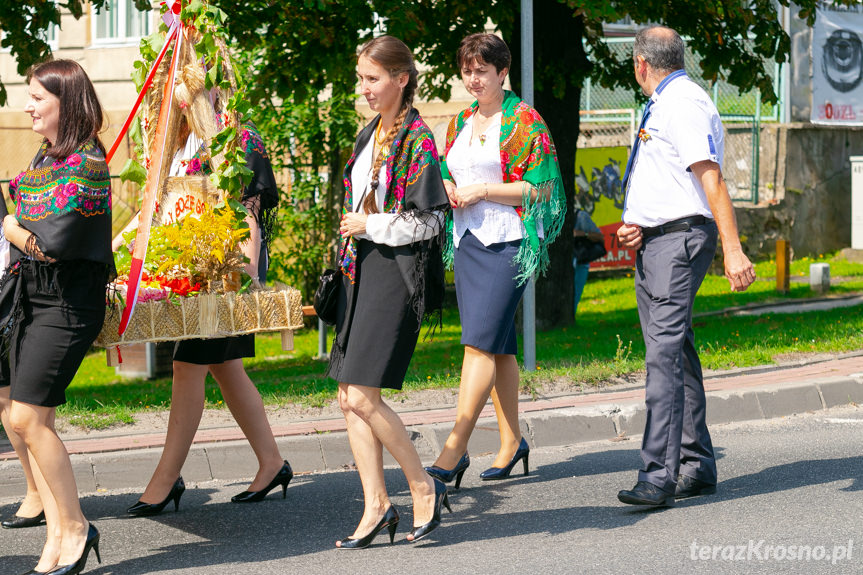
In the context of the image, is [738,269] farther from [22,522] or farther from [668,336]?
[22,522]

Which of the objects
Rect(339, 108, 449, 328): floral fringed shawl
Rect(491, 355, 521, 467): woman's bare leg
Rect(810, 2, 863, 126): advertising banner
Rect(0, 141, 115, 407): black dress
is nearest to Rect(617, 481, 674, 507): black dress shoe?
Rect(491, 355, 521, 467): woman's bare leg

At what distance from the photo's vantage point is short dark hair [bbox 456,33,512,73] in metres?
5.62

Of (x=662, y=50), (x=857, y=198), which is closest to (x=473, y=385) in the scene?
(x=662, y=50)

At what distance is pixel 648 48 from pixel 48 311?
111 inches

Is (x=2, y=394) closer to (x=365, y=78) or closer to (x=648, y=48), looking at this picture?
(x=365, y=78)

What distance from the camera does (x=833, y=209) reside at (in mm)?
19250

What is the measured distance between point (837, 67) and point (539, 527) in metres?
15.9

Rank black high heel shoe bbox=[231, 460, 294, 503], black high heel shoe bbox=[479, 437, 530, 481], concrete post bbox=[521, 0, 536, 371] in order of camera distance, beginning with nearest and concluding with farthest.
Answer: black high heel shoe bbox=[231, 460, 294, 503], black high heel shoe bbox=[479, 437, 530, 481], concrete post bbox=[521, 0, 536, 371]

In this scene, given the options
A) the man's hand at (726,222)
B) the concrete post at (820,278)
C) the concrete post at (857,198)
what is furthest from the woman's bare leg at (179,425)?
the concrete post at (857,198)

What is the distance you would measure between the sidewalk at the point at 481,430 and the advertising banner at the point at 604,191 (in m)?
8.42

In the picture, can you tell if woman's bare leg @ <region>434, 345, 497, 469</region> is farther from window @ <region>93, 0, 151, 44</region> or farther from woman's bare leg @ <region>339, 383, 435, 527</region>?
window @ <region>93, 0, 151, 44</region>

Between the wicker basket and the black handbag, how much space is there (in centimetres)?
21

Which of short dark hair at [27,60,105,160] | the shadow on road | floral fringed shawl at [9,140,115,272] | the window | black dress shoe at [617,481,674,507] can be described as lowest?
the shadow on road

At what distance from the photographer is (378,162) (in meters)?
4.74
